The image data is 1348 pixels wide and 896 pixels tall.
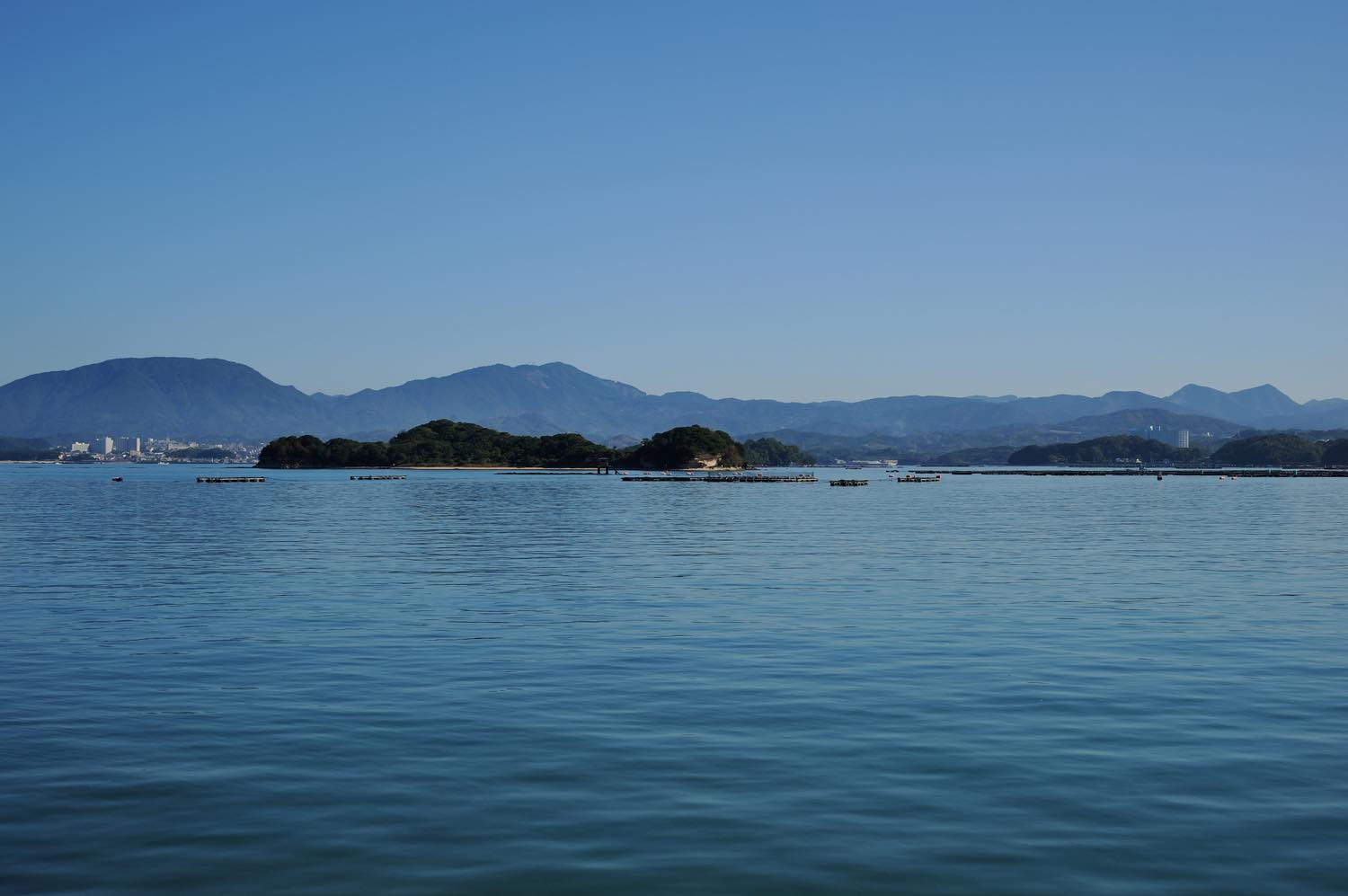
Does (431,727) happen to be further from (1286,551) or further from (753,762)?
(1286,551)

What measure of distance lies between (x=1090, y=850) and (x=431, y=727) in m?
9.76

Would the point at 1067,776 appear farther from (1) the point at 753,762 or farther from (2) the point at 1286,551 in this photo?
(2) the point at 1286,551

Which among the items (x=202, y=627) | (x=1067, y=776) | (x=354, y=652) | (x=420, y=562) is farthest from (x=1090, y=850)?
(x=420, y=562)

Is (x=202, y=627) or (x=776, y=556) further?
(x=776, y=556)

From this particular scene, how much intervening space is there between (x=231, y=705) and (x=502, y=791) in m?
7.52

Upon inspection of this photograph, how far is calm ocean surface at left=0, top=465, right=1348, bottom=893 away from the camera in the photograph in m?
11.6

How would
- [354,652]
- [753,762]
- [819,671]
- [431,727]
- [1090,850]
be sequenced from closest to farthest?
[1090,850] < [753,762] < [431,727] < [819,671] < [354,652]

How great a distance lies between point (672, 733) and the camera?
17.2 m

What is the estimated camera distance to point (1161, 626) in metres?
29.5

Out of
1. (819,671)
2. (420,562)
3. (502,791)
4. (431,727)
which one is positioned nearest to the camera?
(502,791)

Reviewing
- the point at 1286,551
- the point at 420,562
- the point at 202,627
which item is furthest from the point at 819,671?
the point at 1286,551

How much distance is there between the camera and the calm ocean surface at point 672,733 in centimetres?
1159

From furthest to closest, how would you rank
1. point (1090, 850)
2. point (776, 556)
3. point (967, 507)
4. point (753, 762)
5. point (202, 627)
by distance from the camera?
point (967, 507), point (776, 556), point (202, 627), point (753, 762), point (1090, 850)

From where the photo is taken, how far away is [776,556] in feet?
171
